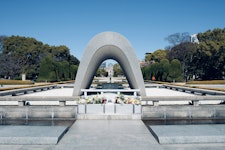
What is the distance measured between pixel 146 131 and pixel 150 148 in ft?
5.22

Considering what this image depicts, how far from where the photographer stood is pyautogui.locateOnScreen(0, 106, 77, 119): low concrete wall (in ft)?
29.7

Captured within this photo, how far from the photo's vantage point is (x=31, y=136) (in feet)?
18.3

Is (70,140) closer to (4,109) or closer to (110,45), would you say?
(4,109)

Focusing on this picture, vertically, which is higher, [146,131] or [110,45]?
[110,45]

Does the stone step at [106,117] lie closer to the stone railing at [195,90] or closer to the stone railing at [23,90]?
the stone railing at [23,90]

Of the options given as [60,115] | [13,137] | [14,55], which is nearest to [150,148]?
[13,137]

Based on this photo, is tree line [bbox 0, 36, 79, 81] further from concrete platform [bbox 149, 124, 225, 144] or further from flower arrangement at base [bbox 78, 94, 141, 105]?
concrete platform [bbox 149, 124, 225, 144]

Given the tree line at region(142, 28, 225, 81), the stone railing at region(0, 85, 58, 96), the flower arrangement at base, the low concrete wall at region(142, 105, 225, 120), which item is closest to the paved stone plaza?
the flower arrangement at base

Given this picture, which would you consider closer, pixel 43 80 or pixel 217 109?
pixel 217 109

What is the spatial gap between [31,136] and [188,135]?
422cm

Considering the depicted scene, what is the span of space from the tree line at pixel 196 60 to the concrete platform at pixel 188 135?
2596cm

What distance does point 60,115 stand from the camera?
9.11 m

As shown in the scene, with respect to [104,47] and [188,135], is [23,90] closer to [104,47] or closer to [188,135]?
[104,47]

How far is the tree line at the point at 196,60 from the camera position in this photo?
1298 inches
